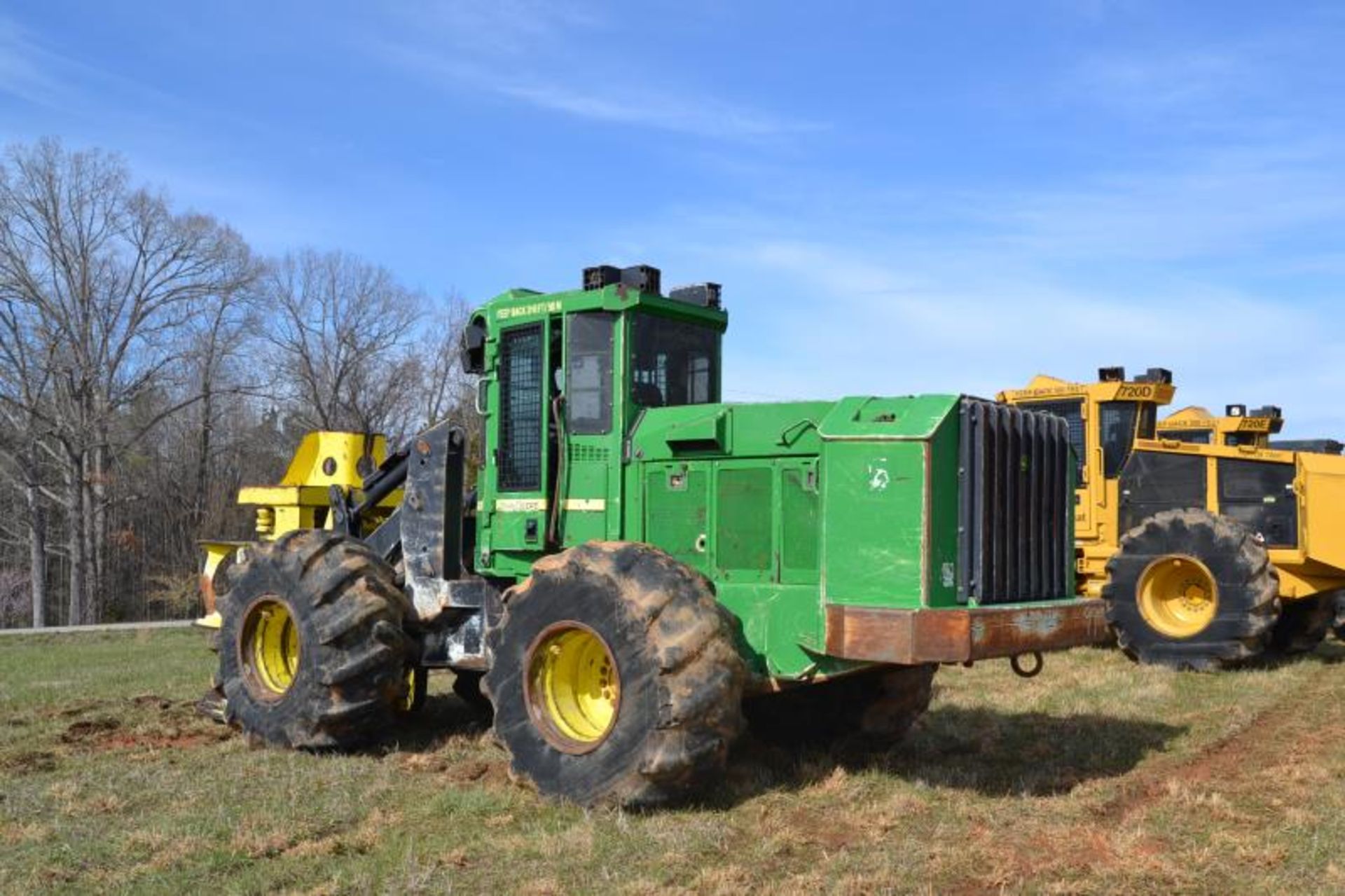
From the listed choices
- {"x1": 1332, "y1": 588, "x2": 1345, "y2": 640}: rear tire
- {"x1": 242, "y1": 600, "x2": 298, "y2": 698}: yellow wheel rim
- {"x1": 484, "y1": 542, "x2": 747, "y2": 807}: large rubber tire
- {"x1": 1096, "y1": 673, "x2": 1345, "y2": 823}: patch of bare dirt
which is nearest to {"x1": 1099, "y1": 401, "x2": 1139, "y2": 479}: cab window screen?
{"x1": 1332, "y1": 588, "x2": 1345, "y2": 640}: rear tire

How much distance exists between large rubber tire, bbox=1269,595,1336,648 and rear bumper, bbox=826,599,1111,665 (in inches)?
376

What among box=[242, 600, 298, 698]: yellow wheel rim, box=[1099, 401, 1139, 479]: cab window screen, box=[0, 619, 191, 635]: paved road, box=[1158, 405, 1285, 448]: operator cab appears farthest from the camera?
box=[0, 619, 191, 635]: paved road

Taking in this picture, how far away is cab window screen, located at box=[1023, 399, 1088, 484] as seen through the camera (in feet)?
51.6

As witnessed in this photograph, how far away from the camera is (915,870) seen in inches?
233

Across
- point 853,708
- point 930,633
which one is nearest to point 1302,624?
point 853,708

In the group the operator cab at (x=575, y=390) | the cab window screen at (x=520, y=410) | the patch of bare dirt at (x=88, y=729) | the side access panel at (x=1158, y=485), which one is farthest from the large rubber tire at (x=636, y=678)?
the side access panel at (x=1158, y=485)

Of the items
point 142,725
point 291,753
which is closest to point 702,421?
point 291,753

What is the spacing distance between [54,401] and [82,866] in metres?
30.4

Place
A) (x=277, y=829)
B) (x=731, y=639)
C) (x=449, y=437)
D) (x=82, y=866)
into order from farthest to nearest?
(x=449, y=437) < (x=731, y=639) < (x=277, y=829) < (x=82, y=866)

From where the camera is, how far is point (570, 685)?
7.58 meters

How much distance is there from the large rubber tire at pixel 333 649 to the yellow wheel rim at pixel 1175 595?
904 centimetres

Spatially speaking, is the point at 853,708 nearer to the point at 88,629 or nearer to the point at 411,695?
the point at 411,695

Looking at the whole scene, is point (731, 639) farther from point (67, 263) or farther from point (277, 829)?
point (67, 263)

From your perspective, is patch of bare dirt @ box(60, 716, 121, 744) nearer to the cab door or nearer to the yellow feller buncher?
the cab door
